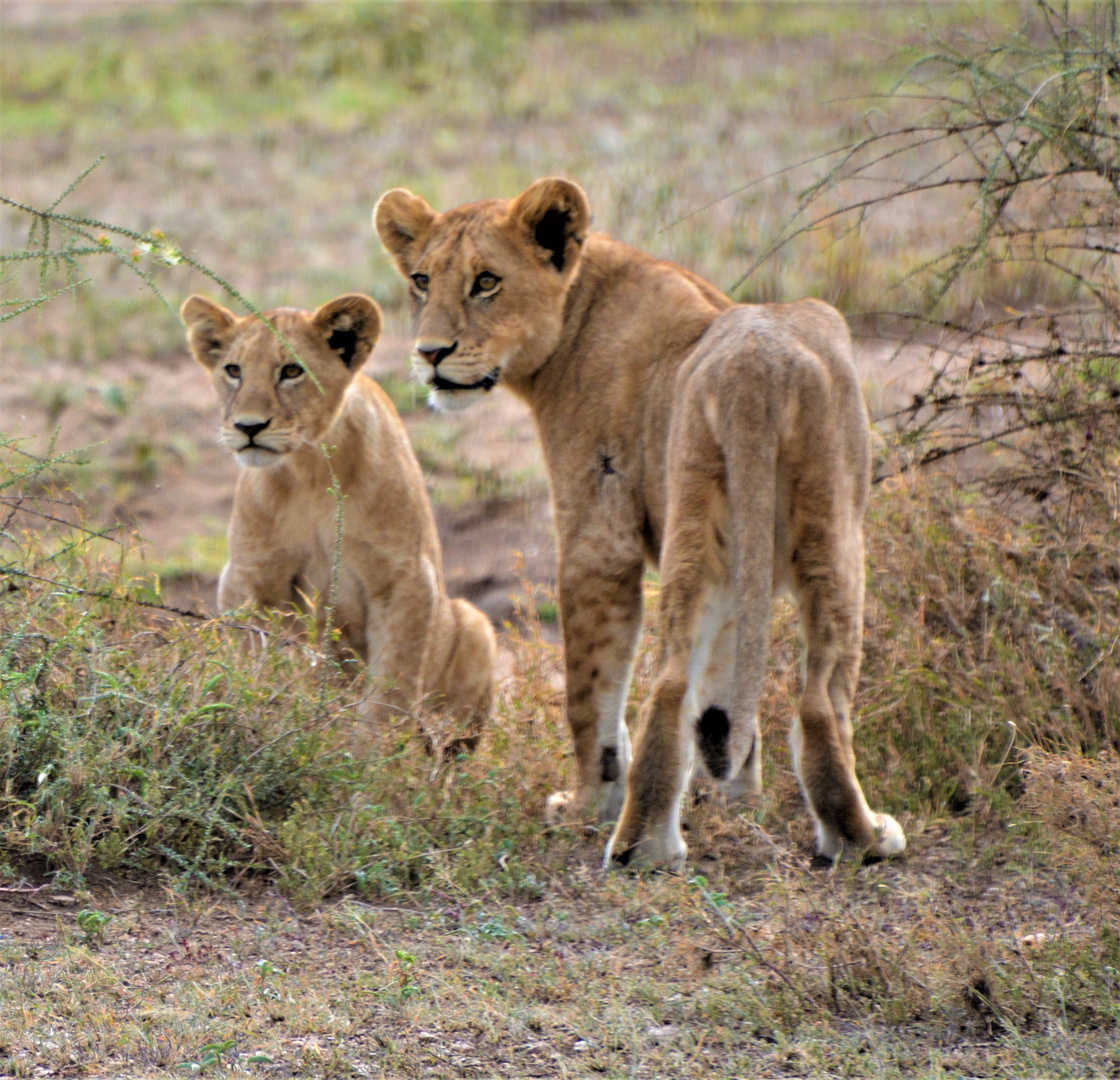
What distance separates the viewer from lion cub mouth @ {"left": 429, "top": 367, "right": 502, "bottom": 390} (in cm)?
463

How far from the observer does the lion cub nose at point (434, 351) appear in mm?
4582

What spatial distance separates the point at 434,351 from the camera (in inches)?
181

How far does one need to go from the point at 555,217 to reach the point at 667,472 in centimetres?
95

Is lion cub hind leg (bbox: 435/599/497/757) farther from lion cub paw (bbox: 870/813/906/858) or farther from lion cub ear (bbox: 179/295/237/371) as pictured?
lion cub paw (bbox: 870/813/906/858)

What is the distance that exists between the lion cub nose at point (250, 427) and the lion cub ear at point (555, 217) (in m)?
1.02

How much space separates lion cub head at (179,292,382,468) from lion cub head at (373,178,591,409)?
20.1 inches

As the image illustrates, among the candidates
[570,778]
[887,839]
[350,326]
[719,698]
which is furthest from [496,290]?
[887,839]

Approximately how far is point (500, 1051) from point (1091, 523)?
2.70 meters

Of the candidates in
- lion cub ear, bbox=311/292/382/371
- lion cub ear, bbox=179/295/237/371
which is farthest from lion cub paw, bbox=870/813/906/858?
lion cub ear, bbox=179/295/237/371

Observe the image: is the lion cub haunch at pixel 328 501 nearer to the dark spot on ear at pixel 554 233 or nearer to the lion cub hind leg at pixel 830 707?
the dark spot on ear at pixel 554 233

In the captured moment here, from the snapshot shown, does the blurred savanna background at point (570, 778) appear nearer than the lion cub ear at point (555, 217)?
Yes

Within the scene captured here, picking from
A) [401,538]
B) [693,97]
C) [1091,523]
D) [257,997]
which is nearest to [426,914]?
[257,997]

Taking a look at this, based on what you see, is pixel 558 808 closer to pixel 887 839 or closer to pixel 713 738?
pixel 713 738

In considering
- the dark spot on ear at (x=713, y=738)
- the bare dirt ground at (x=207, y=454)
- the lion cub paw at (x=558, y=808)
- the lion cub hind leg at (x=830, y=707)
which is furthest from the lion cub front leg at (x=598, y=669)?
the bare dirt ground at (x=207, y=454)
